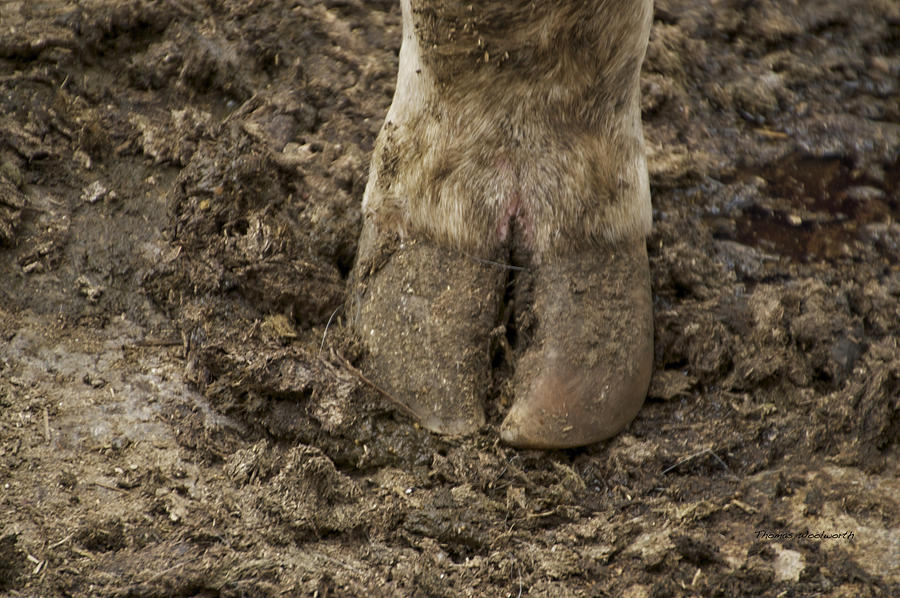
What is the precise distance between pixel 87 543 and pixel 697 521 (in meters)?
1.20

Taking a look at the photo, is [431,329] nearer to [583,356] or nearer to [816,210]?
[583,356]

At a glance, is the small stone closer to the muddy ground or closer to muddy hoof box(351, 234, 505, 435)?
the muddy ground

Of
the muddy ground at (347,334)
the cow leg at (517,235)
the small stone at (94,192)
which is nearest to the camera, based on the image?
the muddy ground at (347,334)

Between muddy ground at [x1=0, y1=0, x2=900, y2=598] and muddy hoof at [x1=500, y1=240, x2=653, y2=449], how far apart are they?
66 millimetres

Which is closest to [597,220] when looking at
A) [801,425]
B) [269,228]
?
[801,425]

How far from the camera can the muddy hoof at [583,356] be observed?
1849mm

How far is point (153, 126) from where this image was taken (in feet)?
7.39

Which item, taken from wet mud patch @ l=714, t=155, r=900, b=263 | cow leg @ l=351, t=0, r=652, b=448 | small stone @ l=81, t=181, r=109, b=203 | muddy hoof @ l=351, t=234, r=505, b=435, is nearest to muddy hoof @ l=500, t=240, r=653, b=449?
cow leg @ l=351, t=0, r=652, b=448

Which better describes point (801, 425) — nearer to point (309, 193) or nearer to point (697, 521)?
point (697, 521)

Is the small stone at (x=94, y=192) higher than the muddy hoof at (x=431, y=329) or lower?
higher

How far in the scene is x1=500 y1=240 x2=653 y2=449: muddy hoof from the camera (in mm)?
1849

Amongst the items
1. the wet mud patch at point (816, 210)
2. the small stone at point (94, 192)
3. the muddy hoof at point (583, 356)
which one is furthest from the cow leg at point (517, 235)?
the small stone at point (94, 192)

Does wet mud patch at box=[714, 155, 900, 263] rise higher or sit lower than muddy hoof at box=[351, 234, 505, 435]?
higher

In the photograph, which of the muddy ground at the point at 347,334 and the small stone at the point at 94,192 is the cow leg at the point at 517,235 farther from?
the small stone at the point at 94,192
